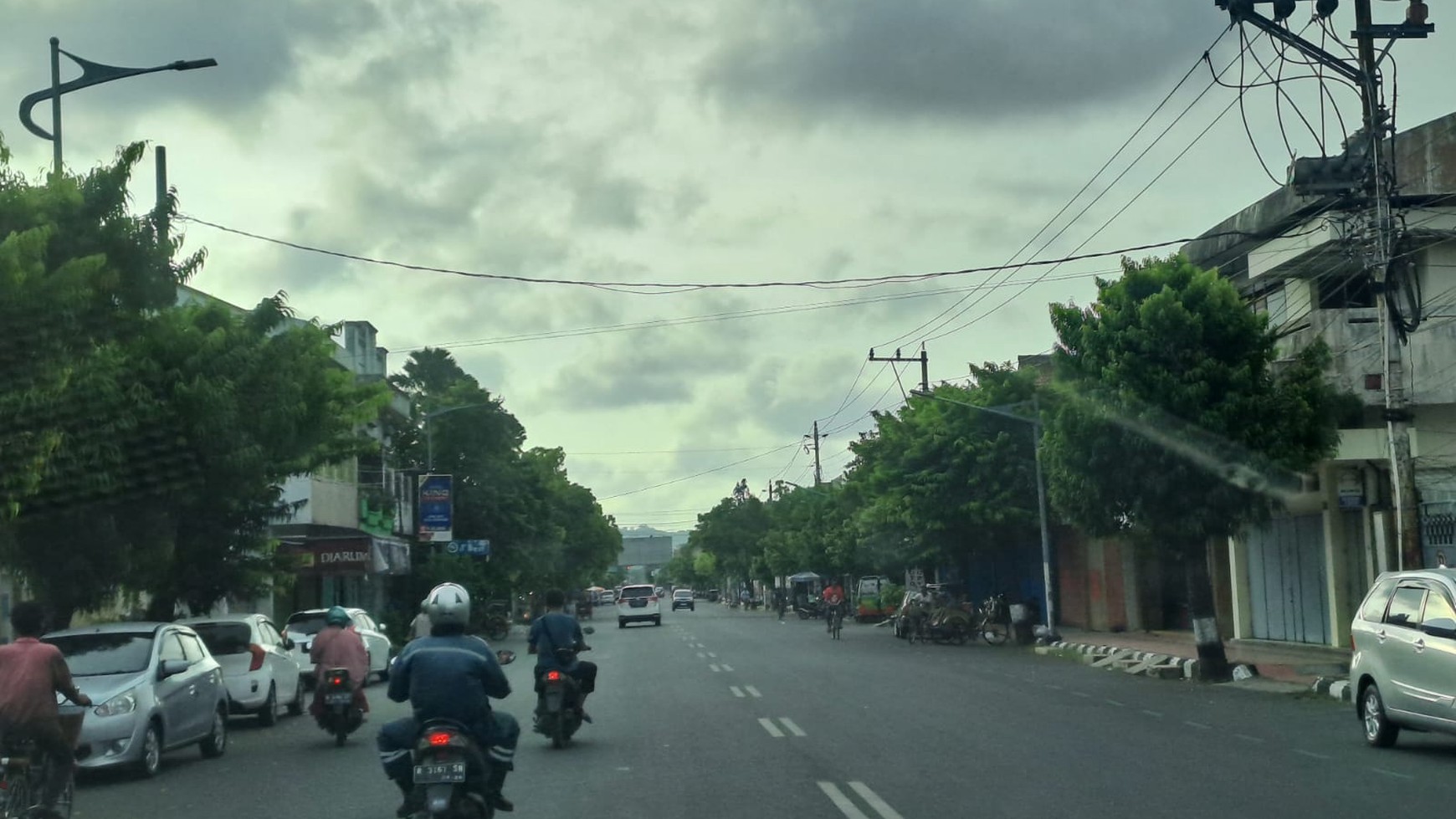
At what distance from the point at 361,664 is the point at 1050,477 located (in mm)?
13743

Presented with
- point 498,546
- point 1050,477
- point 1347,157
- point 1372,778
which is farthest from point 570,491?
point 1372,778

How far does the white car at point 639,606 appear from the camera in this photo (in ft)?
216

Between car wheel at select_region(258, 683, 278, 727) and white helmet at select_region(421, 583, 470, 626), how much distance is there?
1265 centimetres

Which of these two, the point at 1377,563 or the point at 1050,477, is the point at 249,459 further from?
the point at 1377,563

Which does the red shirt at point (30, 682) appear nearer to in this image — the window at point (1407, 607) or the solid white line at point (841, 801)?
the solid white line at point (841, 801)

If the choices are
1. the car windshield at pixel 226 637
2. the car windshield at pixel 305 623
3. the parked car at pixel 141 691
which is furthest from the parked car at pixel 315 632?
the parked car at pixel 141 691

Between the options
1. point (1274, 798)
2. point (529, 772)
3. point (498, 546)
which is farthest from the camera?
point (498, 546)

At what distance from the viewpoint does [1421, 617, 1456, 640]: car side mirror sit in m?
13.8

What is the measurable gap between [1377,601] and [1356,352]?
45.0 ft

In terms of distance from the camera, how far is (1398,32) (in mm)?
20656

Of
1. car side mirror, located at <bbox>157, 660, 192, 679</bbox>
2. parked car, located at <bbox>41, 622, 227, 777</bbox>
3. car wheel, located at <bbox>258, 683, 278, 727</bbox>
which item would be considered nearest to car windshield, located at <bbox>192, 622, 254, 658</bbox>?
car wheel, located at <bbox>258, 683, 278, 727</bbox>

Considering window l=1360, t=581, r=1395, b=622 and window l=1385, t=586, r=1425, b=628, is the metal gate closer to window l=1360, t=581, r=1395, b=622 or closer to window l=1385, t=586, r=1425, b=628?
window l=1360, t=581, r=1395, b=622

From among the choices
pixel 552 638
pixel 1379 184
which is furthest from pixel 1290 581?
pixel 552 638

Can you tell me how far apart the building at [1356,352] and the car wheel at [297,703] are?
15.6 m
